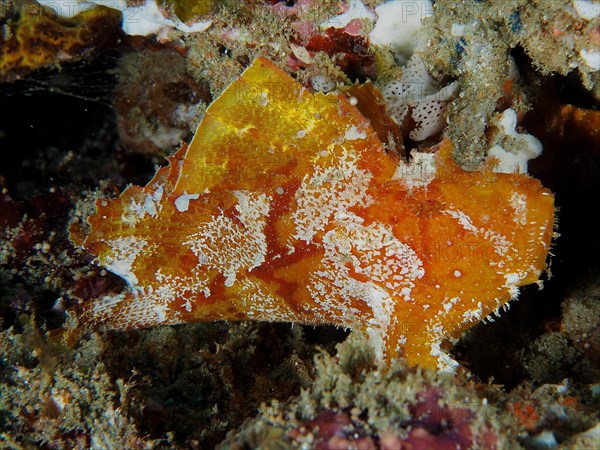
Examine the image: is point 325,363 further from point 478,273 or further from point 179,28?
point 179,28

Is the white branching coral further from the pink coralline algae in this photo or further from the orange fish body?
the pink coralline algae

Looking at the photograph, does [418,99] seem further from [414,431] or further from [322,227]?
[414,431]

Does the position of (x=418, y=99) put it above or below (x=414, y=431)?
above

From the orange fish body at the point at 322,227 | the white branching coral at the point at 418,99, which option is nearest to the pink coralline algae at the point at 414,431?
the orange fish body at the point at 322,227

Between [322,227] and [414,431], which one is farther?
[322,227]

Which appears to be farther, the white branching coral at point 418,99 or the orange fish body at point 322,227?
the white branching coral at point 418,99

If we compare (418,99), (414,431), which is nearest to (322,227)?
(418,99)

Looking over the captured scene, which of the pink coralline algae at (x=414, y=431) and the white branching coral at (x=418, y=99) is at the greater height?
the white branching coral at (x=418, y=99)

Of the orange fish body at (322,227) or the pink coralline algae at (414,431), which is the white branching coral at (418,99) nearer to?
the orange fish body at (322,227)
